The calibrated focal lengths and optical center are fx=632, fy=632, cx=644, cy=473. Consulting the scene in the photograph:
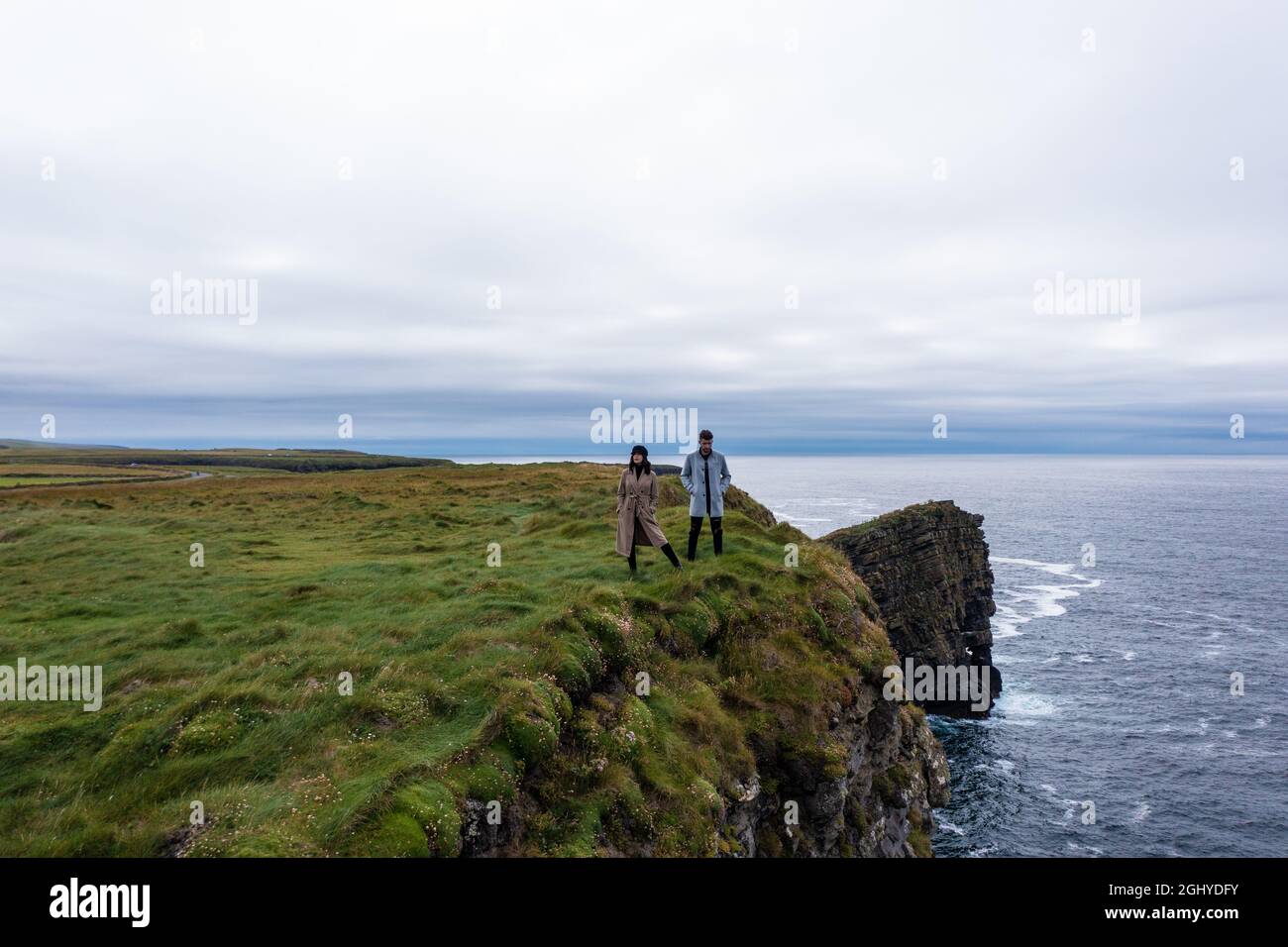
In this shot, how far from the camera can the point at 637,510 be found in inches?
787

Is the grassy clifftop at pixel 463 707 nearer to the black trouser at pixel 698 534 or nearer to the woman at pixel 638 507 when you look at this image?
the black trouser at pixel 698 534

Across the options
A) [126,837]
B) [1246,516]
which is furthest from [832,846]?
[1246,516]

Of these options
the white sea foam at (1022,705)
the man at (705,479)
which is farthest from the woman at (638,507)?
the white sea foam at (1022,705)

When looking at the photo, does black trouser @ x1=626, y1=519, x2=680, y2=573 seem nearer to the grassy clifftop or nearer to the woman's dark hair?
the grassy clifftop

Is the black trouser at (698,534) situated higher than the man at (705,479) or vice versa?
the man at (705,479)

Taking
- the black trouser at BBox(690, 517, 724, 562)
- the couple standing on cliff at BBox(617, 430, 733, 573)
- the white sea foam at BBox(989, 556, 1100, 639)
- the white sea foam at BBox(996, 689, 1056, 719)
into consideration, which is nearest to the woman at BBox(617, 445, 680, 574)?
the couple standing on cliff at BBox(617, 430, 733, 573)

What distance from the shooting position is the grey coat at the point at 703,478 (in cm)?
2052

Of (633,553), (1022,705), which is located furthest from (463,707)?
(1022,705)

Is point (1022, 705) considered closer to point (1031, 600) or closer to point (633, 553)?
point (1031, 600)

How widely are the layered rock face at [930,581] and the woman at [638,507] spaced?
5075cm

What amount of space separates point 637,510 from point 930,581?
5953 centimetres

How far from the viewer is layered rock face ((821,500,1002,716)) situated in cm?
6638

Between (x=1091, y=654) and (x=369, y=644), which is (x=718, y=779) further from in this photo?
(x=1091, y=654)

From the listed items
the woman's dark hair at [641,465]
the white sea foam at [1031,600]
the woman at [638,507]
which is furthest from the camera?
the white sea foam at [1031,600]
